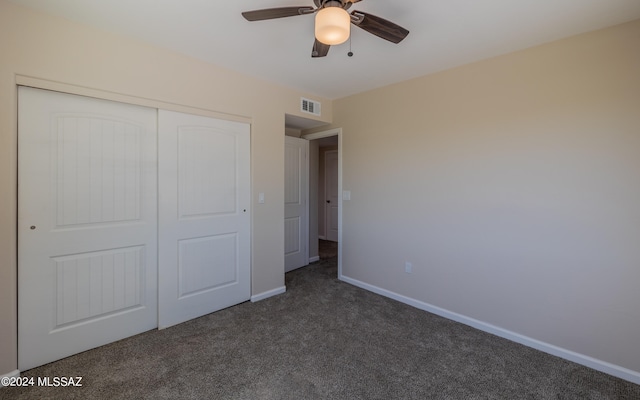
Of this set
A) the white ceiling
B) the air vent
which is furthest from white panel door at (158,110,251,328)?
the air vent

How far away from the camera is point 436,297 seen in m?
2.91

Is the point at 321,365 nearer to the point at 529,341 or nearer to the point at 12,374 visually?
the point at 529,341

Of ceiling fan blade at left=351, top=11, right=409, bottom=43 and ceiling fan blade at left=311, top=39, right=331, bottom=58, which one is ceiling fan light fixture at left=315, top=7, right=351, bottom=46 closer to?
ceiling fan blade at left=351, top=11, right=409, bottom=43

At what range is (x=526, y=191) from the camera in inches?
92.0

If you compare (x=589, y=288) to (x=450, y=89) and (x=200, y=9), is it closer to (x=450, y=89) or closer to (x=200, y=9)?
(x=450, y=89)

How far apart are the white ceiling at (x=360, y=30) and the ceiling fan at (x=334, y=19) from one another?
241mm

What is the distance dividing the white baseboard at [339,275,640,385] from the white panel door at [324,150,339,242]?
3.23 m

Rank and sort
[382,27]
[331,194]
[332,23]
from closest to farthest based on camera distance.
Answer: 1. [332,23]
2. [382,27]
3. [331,194]

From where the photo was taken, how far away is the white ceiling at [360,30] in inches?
71.2

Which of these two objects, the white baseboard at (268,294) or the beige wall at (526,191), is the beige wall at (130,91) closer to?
the white baseboard at (268,294)

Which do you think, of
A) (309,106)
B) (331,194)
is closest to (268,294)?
(309,106)

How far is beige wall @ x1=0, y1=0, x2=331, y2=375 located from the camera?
1812mm

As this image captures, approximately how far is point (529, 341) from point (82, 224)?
3.73 metres

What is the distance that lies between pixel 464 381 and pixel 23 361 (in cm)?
304
